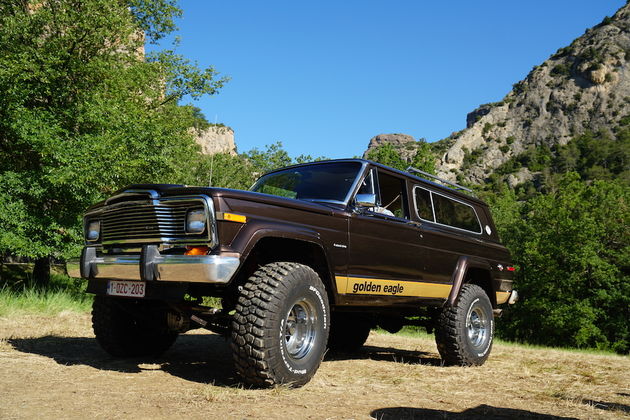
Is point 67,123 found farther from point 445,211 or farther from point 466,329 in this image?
point 466,329

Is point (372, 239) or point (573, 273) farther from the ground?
point (372, 239)

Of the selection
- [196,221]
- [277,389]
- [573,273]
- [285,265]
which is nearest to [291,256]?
[285,265]

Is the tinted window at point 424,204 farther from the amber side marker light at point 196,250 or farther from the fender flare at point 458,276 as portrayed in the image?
the amber side marker light at point 196,250

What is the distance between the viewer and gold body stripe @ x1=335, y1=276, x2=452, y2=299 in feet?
15.1

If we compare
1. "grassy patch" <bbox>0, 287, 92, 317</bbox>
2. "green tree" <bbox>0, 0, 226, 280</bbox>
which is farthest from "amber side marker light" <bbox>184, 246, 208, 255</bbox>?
"green tree" <bbox>0, 0, 226, 280</bbox>

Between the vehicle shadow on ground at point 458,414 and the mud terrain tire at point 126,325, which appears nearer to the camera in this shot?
the vehicle shadow on ground at point 458,414

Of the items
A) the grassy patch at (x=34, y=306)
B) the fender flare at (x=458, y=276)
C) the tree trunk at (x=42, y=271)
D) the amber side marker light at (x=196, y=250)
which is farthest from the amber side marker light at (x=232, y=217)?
the tree trunk at (x=42, y=271)

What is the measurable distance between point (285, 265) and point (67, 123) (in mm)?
13772

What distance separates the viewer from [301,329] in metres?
4.21

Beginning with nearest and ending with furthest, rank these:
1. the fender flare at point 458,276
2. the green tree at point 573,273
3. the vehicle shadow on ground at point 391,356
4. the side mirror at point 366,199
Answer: the side mirror at point 366,199 < the fender flare at point 458,276 < the vehicle shadow on ground at point 391,356 < the green tree at point 573,273

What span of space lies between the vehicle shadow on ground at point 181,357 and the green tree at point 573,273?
2757 centimetres

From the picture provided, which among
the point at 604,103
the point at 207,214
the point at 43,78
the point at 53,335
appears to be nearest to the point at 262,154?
the point at 43,78

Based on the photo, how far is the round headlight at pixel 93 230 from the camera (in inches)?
183

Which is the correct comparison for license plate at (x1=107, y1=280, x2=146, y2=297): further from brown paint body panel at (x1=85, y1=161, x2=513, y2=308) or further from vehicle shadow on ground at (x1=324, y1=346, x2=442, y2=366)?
vehicle shadow on ground at (x1=324, y1=346, x2=442, y2=366)
